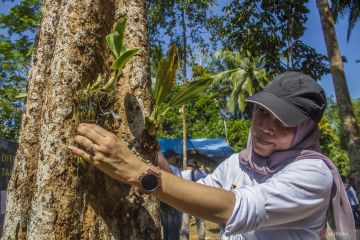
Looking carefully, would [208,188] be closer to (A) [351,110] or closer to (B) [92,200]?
(B) [92,200]

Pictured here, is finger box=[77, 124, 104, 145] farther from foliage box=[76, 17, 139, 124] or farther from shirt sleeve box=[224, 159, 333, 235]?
shirt sleeve box=[224, 159, 333, 235]

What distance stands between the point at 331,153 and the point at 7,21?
21.2 meters

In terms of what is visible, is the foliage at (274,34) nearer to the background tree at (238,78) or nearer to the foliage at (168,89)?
the foliage at (168,89)

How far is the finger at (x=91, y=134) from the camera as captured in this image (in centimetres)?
128

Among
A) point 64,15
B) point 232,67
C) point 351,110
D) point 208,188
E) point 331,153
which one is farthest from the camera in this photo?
point 232,67

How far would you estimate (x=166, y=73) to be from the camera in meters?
1.67

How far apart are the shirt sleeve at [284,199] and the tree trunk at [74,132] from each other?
1.92 ft

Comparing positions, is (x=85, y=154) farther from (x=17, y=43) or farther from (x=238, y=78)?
(x=238, y=78)

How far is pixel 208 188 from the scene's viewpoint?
1275mm

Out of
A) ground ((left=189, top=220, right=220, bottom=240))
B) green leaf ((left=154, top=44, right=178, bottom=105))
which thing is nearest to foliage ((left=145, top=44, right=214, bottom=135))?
green leaf ((left=154, top=44, right=178, bottom=105))

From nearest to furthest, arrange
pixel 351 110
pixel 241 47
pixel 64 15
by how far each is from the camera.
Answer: pixel 64 15
pixel 351 110
pixel 241 47

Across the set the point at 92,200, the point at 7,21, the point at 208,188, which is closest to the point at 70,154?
the point at 92,200

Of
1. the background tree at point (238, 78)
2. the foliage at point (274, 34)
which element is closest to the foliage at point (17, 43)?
the foliage at point (274, 34)

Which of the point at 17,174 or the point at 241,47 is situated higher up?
the point at 241,47
